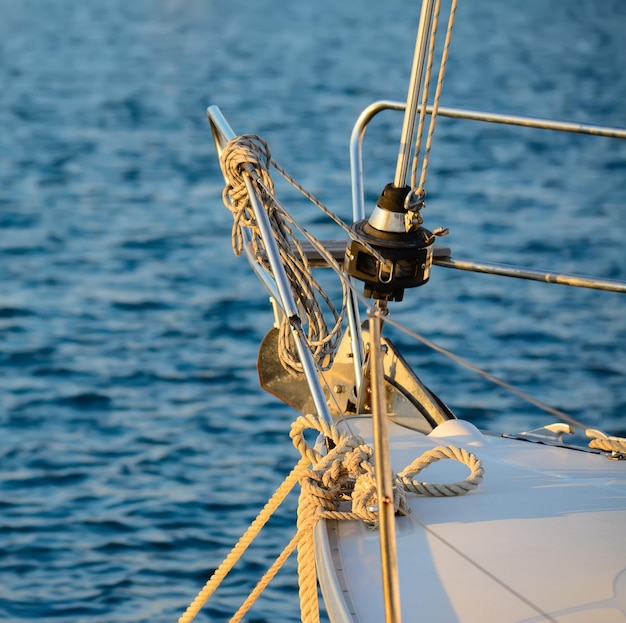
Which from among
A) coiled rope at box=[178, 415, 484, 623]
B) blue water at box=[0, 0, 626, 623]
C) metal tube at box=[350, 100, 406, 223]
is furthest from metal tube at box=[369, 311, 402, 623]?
blue water at box=[0, 0, 626, 623]

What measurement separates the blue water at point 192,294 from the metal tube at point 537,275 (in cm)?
191

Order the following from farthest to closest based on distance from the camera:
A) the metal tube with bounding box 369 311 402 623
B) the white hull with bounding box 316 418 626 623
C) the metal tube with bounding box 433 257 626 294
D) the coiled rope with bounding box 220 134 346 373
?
1. the metal tube with bounding box 433 257 626 294
2. the coiled rope with bounding box 220 134 346 373
3. the white hull with bounding box 316 418 626 623
4. the metal tube with bounding box 369 311 402 623

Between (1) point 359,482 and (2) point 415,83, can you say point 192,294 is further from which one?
(1) point 359,482

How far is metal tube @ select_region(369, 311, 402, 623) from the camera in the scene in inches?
76.9

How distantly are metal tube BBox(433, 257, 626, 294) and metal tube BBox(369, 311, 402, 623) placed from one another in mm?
1237

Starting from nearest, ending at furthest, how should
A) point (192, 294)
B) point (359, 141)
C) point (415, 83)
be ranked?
1. point (415, 83)
2. point (359, 141)
3. point (192, 294)

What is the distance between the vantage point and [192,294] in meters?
8.26

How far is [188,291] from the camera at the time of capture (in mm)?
8312

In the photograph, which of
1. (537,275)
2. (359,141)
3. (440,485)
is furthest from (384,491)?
(359,141)

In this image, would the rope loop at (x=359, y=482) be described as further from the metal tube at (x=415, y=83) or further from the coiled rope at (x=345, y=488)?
the metal tube at (x=415, y=83)

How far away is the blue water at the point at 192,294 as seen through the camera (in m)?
5.26

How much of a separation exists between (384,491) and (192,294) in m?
6.31

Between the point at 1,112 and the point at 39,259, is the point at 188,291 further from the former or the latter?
the point at 1,112

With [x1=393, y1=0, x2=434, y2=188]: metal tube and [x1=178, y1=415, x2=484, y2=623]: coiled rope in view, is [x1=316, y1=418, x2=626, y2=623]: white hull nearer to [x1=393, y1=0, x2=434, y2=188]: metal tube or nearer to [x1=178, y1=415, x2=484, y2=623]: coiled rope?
[x1=178, y1=415, x2=484, y2=623]: coiled rope
